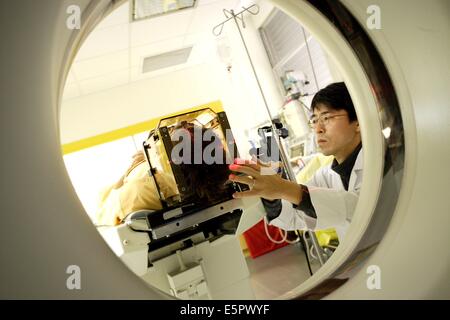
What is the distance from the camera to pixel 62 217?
0.40 metres

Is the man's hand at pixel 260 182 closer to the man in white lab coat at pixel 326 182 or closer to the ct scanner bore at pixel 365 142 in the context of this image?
Answer: the man in white lab coat at pixel 326 182

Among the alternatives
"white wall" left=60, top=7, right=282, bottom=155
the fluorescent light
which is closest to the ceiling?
the fluorescent light

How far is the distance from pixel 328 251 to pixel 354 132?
1114 millimetres

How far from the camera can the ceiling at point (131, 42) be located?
3209mm

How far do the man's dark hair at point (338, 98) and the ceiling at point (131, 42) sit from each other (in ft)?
7.13

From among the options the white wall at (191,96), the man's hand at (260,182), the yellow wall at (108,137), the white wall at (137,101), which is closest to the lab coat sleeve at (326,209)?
the man's hand at (260,182)

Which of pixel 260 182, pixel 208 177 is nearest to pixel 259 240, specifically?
pixel 208 177

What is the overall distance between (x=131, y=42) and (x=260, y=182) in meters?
Result: 3.01

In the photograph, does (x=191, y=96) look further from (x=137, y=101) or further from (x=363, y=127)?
(x=363, y=127)

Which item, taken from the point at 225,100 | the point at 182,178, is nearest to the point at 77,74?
the point at 225,100

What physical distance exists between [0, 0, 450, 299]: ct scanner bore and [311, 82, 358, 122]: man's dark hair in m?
0.80

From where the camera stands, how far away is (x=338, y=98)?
156 centimetres

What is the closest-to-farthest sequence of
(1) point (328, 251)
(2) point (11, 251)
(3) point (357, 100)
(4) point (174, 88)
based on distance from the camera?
(2) point (11, 251) < (3) point (357, 100) < (1) point (328, 251) < (4) point (174, 88)
